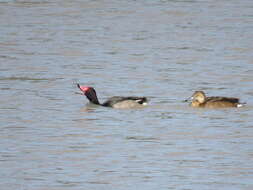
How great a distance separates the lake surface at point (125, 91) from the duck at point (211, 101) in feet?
0.40

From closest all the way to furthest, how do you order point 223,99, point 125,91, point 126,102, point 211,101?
1. point 223,99
2. point 211,101
3. point 126,102
4. point 125,91

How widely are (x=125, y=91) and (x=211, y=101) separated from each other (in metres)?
2.11

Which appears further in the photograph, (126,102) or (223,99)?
(126,102)

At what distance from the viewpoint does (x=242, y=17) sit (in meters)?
25.8

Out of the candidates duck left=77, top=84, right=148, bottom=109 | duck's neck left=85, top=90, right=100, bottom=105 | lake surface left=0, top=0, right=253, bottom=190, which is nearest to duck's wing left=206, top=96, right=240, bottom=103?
lake surface left=0, top=0, right=253, bottom=190

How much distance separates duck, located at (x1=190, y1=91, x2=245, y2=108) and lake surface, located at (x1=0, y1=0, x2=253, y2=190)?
12 cm

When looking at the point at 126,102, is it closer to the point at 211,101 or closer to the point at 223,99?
the point at 211,101

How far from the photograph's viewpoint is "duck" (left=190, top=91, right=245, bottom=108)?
1542 centimetres

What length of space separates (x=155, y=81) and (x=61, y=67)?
2.29 m

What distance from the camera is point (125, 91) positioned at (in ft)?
56.6

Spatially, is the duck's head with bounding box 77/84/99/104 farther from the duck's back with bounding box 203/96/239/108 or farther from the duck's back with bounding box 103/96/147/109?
the duck's back with bounding box 203/96/239/108

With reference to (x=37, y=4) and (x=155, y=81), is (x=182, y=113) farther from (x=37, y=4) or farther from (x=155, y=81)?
(x=37, y=4)

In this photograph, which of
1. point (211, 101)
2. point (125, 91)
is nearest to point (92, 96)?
point (125, 91)

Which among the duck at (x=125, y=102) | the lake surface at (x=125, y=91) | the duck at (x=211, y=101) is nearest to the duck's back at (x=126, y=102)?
the duck at (x=125, y=102)
